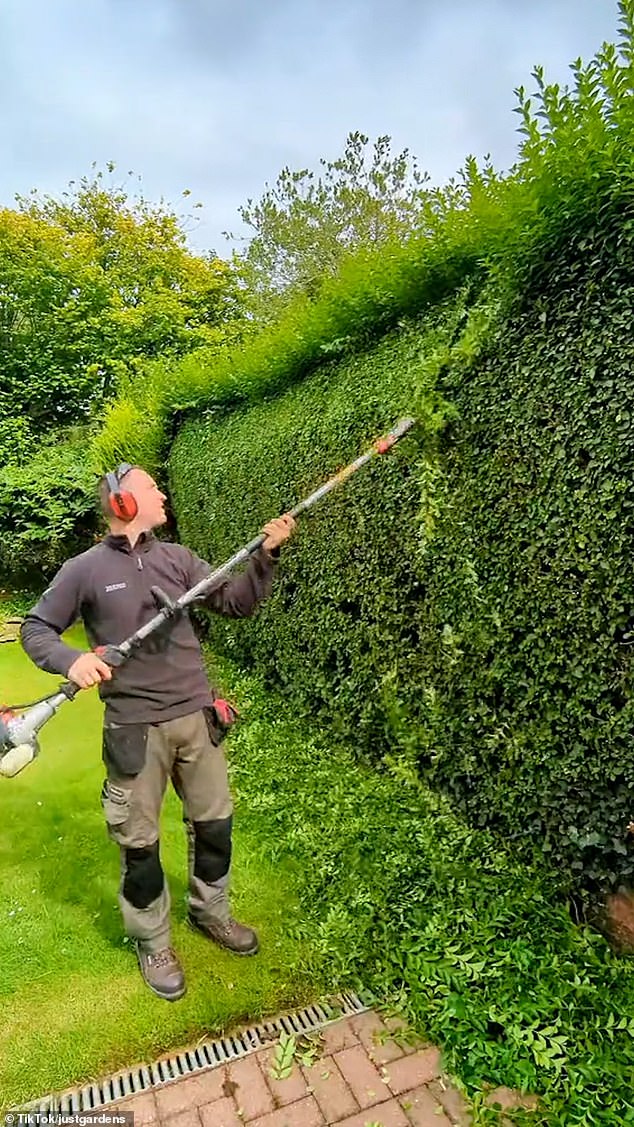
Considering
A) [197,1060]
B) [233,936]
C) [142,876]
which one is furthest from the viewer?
[233,936]

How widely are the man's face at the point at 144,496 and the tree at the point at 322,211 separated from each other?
23961 millimetres

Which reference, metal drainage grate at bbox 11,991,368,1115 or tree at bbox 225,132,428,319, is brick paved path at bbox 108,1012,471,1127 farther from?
tree at bbox 225,132,428,319

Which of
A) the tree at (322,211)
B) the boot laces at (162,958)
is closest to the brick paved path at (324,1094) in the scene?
the boot laces at (162,958)

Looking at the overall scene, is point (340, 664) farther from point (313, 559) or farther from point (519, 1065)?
point (519, 1065)

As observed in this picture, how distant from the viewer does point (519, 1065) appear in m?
2.35

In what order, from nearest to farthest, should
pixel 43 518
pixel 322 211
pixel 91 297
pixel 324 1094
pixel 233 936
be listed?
pixel 324 1094, pixel 233 936, pixel 43 518, pixel 91 297, pixel 322 211

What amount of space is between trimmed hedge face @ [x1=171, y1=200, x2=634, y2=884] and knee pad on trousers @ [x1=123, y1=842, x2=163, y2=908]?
4.79 feet

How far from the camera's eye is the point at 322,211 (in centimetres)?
2688

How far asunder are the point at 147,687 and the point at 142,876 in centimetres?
80

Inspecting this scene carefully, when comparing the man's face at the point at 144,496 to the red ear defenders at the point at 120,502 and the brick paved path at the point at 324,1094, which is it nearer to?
the red ear defenders at the point at 120,502

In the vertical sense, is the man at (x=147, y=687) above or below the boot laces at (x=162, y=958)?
above

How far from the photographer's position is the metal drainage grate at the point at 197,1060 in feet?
7.96

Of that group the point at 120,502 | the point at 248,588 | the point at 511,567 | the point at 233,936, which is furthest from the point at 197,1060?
the point at 511,567

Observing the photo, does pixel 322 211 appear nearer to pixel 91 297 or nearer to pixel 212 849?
pixel 91 297
